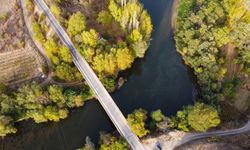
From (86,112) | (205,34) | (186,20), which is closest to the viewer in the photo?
(86,112)

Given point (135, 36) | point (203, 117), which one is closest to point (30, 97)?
point (135, 36)

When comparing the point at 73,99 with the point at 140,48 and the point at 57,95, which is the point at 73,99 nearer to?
the point at 57,95

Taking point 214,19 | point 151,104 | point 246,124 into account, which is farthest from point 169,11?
point 246,124

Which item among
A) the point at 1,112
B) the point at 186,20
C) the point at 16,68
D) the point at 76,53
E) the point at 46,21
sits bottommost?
the point at 1,112

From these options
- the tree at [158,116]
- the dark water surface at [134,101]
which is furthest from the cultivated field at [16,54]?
the tree at [158,116]

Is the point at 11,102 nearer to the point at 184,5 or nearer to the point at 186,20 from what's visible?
the point at 186,20

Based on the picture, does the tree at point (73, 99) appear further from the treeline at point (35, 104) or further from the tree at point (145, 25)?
the tree at point (145, 25)
